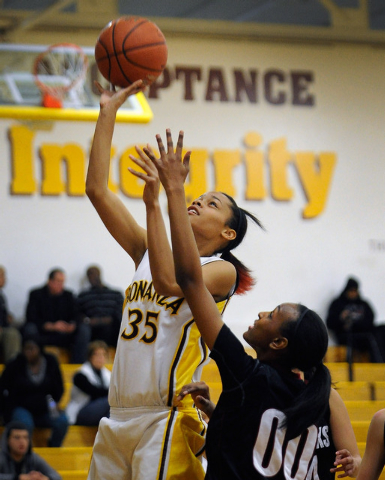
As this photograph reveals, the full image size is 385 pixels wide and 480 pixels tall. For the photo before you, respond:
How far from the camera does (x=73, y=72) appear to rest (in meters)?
9.03

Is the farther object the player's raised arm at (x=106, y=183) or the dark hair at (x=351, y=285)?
the dark hair at (x=351, y=285)

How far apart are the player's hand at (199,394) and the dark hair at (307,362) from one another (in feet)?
1.03

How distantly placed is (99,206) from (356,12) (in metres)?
9.06

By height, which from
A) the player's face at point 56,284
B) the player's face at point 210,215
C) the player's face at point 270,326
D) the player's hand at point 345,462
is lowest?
the player's hand at point 345,462

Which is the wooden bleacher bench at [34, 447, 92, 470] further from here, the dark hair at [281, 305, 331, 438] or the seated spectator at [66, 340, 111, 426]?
the dark hair at [281, 305, 331, 438]

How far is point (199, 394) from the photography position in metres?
2.59

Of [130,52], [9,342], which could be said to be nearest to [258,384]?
[130,52]

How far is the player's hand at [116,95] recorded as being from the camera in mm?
3053

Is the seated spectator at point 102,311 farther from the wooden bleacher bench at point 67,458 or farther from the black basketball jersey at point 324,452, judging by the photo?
the black basketball jersey at point 324,452

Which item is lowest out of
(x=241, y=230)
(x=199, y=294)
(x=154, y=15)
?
(x=199, y=294)

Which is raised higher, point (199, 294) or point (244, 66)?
point (244, 66)

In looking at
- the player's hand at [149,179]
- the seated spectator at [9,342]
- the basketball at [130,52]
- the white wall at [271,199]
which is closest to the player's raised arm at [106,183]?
the basketball at [130,52]

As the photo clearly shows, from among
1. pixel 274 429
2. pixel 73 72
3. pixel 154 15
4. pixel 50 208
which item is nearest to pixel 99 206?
pixel 274 429

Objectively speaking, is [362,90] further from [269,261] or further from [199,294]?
[199,294]
